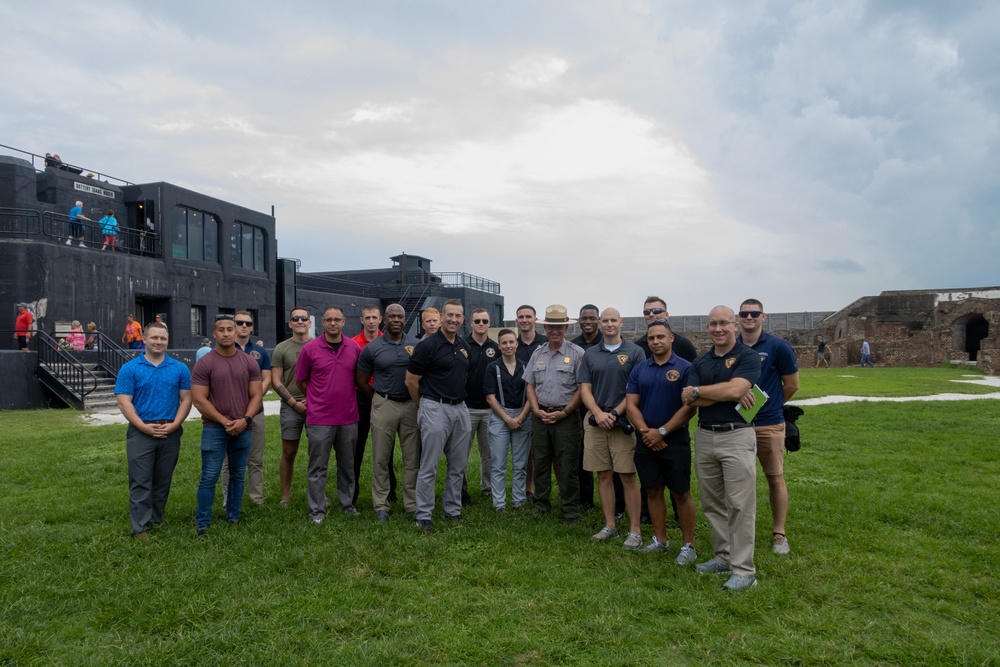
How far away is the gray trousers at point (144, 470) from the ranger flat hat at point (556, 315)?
3.51 meters

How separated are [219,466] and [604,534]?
134 inches

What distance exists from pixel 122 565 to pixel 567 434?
3.77 metres

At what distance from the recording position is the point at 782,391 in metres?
5.42

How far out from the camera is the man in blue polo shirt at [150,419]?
5.53 m

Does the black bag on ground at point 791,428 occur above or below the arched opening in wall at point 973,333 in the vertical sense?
below

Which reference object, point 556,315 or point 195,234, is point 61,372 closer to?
point 195,234

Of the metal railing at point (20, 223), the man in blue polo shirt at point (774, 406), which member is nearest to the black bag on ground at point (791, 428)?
the man in blue polo shirt at point (774, 406)

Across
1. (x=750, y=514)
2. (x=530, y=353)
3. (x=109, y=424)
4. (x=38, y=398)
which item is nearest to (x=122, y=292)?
(x=38, y=398)

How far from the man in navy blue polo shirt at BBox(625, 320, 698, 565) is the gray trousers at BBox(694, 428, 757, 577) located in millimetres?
260

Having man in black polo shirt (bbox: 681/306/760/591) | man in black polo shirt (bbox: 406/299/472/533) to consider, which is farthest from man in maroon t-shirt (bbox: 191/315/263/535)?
man in black polo shirt (bbox: 681/306/760/591)

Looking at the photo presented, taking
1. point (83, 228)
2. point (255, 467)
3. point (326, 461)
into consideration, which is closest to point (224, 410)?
point (326, 461)

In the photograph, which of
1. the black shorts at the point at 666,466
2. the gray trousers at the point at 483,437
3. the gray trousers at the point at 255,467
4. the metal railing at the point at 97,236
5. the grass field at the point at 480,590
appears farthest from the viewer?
the metal railing at the point at 97,236

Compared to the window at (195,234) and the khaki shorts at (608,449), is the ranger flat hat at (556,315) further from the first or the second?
the window at (195,234)

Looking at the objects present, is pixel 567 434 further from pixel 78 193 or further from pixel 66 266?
pixel 78 193
